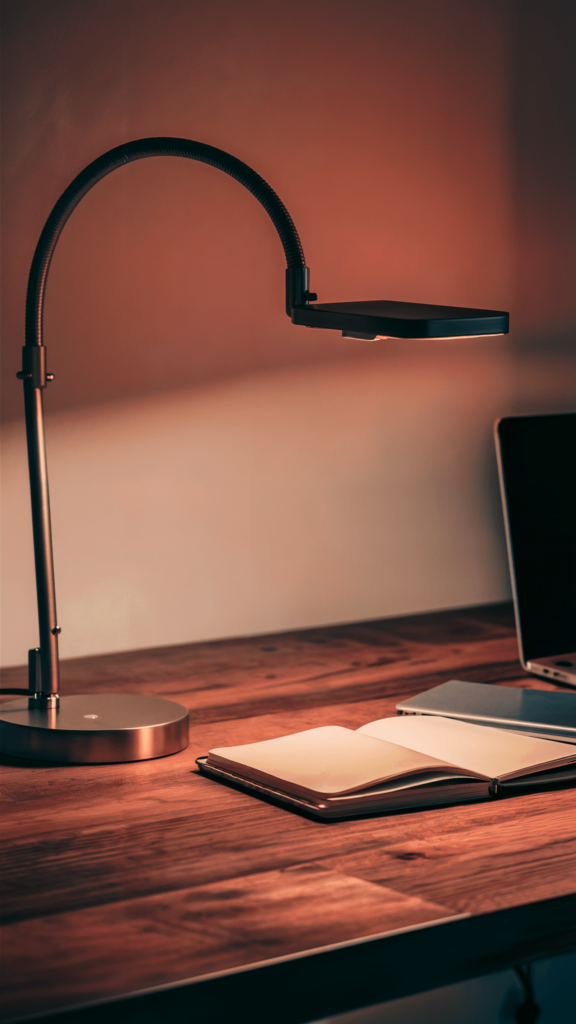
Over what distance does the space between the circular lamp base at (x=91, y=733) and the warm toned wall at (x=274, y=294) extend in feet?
1.58

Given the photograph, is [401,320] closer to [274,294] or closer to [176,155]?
[176,155]

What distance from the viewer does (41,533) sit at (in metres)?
1.14

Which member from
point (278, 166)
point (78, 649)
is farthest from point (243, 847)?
point (278, 166)

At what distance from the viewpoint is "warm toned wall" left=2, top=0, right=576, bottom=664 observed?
1580mm

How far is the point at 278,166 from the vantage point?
5.71 ft

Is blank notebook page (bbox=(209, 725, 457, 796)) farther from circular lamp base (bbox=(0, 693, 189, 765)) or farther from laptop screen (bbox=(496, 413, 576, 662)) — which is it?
laptop screen (bbox=(496, 413, 576, 662))

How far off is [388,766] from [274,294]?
101cm

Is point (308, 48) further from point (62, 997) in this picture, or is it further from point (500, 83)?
point (62, 997)

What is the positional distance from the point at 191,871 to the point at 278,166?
1277 mm

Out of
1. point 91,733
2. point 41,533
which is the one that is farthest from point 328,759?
point 41,533

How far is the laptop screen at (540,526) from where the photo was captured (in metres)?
1.49

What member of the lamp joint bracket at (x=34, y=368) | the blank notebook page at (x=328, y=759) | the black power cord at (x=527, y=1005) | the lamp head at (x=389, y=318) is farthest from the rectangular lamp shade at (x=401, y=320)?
the black power cord at (x=527, y=1005)

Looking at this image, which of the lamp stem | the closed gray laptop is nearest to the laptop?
the closed gray laptop

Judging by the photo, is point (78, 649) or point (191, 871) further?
point (78, 649)
